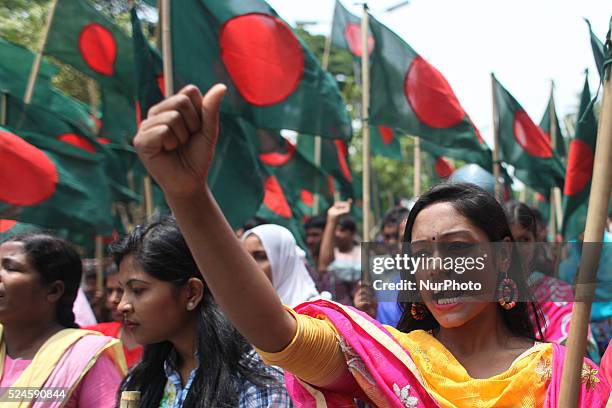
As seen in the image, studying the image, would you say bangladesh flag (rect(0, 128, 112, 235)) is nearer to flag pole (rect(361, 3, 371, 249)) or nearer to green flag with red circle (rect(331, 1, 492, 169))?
flag pole (rect(361, 3, 371, 249))

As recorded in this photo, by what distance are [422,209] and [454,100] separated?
4571 millimetres

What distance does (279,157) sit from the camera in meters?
7.59

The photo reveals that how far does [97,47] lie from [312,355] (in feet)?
17.1

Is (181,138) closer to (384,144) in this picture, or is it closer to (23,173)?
(23,173)

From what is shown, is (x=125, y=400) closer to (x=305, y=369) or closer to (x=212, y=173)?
(x=305, y=369)

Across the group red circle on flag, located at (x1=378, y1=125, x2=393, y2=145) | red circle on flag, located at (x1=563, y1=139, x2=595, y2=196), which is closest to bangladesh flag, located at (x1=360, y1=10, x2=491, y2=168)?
red circle on flag, located at (x1=563, y1=139, x2=595, y2=196)

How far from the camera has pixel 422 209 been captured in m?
1.98

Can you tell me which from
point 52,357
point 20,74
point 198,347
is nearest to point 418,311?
point 198,347

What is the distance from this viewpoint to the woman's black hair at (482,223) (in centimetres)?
192

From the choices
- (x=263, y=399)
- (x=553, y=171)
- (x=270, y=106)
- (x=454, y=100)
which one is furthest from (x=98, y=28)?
(x=263, y=399)

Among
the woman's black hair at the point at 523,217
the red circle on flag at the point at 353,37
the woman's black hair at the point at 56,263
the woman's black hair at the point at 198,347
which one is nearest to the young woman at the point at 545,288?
the woman's black hair at the point at 523,217

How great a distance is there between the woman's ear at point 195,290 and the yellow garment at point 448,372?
0.82 m

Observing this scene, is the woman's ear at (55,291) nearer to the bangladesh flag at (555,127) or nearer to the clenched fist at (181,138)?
Answer: the clenched fist at (181,138)

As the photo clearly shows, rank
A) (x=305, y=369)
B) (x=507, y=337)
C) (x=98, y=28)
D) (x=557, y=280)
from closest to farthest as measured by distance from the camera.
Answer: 1. (x=305, y=369)
2. (x=507, y=337)
3. (x=557, y=280)
4. (x=98, y=28)
